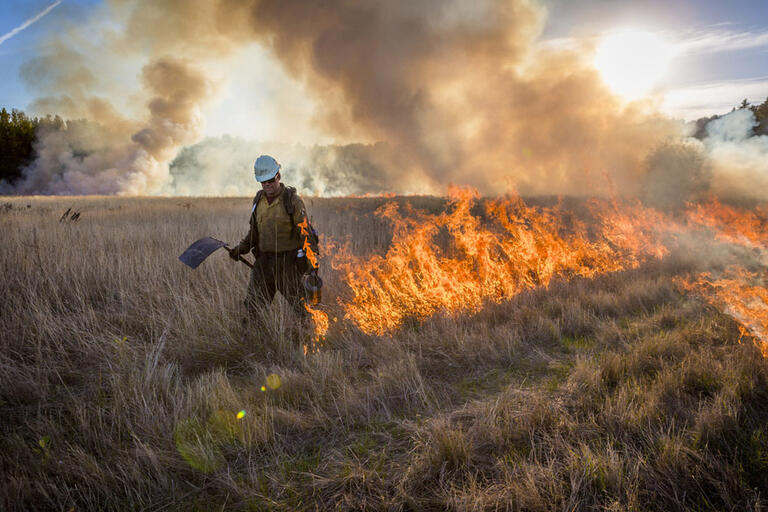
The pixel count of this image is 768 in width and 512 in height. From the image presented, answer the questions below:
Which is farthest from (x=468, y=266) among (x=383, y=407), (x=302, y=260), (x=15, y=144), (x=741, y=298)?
(x=15, y=144)

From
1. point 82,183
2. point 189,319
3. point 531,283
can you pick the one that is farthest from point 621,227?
point 82,183

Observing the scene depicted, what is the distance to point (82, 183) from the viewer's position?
43.0m

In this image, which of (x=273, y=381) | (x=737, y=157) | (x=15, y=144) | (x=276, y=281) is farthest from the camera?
(x=15, y=144)

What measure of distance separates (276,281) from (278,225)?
700 millimetres

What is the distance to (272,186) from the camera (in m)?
4.24

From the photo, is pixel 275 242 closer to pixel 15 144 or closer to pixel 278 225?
pixel 278 225

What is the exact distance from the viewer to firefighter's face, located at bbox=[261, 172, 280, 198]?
420cm

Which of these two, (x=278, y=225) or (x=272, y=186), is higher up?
(x=272, y=186)

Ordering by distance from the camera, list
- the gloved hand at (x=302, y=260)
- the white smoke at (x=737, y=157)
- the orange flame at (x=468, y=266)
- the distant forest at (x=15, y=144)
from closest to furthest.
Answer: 1. the gloved hand at (x=302, y=260)
2. the orange flame at (x=468, y=266)
3. the white smoke at (x=737, y=157)
4. the distant forest at (x=15, y=144)

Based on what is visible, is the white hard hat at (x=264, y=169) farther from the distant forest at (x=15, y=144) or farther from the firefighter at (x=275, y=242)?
the distant forest at (x=15, y=144)

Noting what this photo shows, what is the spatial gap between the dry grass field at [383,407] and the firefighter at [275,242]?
1.00 ft

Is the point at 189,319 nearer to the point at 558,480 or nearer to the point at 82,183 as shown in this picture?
the point at 558,480

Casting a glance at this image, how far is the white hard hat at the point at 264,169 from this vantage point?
13.4ft

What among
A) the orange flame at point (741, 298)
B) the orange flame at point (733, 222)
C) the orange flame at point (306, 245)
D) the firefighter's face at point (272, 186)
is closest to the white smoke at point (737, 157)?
the orange flame at point (733, 222)
